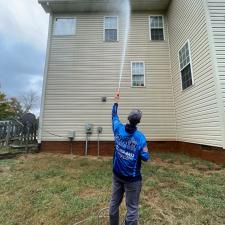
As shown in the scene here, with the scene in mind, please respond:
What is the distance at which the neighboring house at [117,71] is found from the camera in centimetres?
891

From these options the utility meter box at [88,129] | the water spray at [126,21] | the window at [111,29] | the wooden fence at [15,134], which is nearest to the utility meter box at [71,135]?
the utility meter box at [88,129]

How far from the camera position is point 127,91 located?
33.0 ft

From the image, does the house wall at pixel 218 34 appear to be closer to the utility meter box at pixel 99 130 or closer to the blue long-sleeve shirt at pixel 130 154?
the blue long-sleeve shirt at pixel 130 154

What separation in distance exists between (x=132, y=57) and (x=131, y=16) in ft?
8.27

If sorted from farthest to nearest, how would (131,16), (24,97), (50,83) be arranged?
(24,97) → (131,16) → (50,83)

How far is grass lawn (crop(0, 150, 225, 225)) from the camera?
10.9ft

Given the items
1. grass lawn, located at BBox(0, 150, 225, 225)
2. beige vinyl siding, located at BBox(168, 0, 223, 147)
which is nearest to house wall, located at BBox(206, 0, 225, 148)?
beige vinyl siding, located at BBox(168, 0, 223, 147)

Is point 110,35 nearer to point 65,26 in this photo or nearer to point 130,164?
point 65,26

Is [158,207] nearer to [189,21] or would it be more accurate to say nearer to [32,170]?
[32,170]

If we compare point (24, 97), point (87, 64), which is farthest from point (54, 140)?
point (24, 97)

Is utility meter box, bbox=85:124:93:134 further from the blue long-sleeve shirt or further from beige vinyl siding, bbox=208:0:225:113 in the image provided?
the blue long-sleeve shirt

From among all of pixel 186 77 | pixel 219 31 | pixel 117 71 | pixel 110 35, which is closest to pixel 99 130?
pixel 117 71

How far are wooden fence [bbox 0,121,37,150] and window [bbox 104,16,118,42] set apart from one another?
621cm

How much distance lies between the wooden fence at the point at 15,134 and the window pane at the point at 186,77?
7.52 metres
